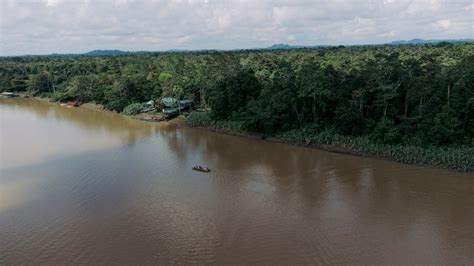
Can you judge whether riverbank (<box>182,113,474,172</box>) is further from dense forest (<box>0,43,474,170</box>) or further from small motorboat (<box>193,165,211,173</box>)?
small motorboat (<box>193,165,211,173</box>)

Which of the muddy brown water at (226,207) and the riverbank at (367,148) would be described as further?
the riverbank at (367,148)

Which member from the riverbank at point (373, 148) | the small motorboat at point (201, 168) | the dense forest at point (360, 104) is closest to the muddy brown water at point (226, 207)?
the small motorboat at point (201, 168)

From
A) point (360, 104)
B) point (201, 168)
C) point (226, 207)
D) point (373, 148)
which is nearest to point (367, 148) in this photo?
point (373, 148)

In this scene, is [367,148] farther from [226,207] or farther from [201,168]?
[226,207]

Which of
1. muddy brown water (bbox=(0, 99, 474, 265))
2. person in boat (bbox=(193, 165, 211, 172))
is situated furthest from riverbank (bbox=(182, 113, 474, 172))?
person in boat (bbox=(193, 165, 211, 172))

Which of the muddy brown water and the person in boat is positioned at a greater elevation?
the person in boat

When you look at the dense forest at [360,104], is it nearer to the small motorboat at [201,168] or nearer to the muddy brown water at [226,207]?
the muddy brown water at [226,207]
